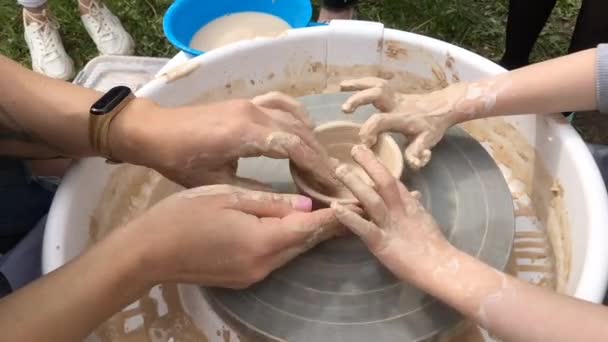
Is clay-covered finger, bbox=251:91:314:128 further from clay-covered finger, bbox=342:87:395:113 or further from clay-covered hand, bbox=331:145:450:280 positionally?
clay-covered hand, bbox=331:145:450:280

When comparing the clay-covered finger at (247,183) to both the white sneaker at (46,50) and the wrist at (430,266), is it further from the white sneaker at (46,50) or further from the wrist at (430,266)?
the white sneaker at (46,50)

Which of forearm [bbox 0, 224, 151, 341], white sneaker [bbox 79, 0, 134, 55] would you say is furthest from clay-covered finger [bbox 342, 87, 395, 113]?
white sneaker [bbox 79, 0, 134, 55]

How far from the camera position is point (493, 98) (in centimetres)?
121

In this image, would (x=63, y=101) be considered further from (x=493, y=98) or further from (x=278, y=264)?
(x=493, y=98)

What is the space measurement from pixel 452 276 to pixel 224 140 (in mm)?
416

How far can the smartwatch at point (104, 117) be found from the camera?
1135 millimetres

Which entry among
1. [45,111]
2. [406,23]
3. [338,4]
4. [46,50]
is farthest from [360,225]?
[46,50]

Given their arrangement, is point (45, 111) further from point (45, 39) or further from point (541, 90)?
point (45, 39)

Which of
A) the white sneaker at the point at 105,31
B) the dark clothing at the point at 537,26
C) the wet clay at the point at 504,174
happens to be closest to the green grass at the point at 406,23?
the white sneaker at the point at 105,31

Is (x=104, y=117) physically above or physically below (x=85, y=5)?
above

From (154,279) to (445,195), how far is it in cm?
53

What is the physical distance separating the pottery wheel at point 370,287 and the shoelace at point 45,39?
1.52 metres

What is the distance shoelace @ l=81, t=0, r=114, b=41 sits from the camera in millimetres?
2314

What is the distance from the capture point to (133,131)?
1121 millimetres
